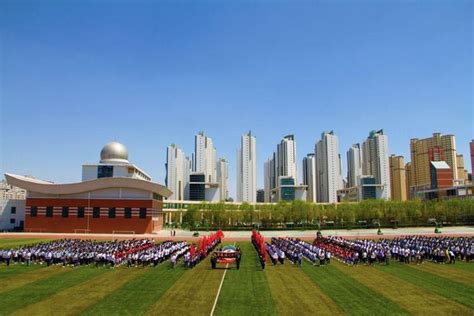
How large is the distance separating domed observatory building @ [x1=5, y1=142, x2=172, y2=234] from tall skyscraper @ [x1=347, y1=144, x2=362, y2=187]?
124763 mm

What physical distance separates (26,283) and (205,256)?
14.1 meters

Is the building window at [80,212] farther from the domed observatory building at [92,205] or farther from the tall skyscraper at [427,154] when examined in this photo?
the tall skyscraper at [427,154]

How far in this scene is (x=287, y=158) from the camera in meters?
160

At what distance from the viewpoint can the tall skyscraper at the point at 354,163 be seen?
6767 inches

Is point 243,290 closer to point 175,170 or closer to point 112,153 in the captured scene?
point 112,153

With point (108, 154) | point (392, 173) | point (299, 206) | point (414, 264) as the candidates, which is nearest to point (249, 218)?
point (299, 206)

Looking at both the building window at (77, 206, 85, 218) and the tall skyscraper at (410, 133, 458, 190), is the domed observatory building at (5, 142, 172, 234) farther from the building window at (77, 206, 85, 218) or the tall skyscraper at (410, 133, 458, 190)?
the tall skyscraper at (410, 133, 458, 190)

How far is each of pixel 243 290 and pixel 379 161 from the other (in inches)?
5627

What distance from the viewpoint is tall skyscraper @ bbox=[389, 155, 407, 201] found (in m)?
163

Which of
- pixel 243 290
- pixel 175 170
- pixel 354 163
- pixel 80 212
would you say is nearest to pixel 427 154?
pixel 354 163

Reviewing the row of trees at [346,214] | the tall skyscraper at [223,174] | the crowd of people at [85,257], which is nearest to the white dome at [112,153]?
the row of trees at [346,214]

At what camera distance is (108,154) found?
7494cm

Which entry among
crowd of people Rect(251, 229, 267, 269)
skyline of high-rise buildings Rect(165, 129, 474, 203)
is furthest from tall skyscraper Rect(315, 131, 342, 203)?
crowd of people Rect(251, 229, 267, 269)

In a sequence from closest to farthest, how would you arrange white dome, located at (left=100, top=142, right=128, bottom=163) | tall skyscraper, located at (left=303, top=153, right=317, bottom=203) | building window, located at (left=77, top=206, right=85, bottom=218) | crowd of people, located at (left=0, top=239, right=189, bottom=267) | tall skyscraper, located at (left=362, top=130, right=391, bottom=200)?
crowd of people, located at (left=0, top=239, right=189, bottom=267) < building window, located at (left=77, top=206, right=85, bottom=218) < white dome, located at (left=100, top=142, right=128, bottom=163) < tall skyscraper, located at (left=362, top=130, right=391, bottom=200) < tall skyscraper, located at (left=303, top=153, right=317, bottom=203)
